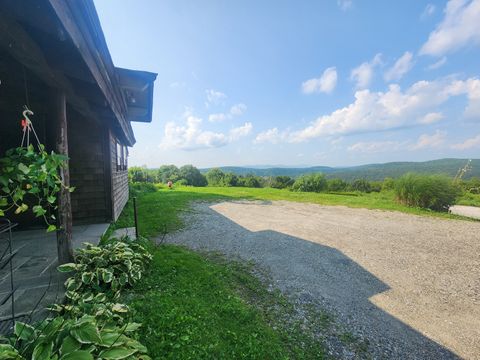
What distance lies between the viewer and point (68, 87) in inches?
105

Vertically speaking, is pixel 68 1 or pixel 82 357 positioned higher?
pixel 68 1

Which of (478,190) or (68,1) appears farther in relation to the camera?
(478,190)

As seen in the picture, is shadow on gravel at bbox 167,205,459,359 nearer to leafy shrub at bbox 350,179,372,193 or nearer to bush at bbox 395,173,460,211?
bush at bbox 395,173,460,211

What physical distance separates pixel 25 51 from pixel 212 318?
2.91 meters

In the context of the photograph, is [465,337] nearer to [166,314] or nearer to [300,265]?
[300,265]

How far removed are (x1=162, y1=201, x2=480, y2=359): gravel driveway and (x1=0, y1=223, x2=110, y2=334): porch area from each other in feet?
7.04

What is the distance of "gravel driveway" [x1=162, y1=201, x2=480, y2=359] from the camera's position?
2361 mm

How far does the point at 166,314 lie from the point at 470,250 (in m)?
6.01

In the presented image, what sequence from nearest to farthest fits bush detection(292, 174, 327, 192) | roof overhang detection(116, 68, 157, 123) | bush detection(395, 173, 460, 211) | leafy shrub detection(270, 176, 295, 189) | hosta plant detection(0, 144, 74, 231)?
hosta plant detection(0, 144, 74, 231) → roof overhang detection(116, 68, 157, 123) → bush detection(395, 173, 460, 211) → bush detection(292, 174, 327, 192) → leafy shrub detection(270, 176, 295, 189)

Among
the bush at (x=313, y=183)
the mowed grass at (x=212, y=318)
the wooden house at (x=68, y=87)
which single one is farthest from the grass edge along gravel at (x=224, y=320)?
the bush at (x=313, y=183)

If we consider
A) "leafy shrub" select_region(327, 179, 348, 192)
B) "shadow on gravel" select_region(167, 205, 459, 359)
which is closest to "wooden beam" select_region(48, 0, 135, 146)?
"shadow on gravel" select_region(167, 205, 459, 359)

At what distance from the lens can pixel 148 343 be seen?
1810 mm

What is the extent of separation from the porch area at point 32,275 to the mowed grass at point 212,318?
760 mm

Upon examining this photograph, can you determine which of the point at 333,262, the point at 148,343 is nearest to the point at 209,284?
the point at 148,343
